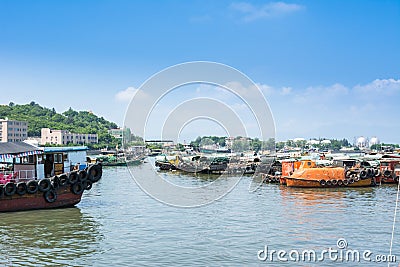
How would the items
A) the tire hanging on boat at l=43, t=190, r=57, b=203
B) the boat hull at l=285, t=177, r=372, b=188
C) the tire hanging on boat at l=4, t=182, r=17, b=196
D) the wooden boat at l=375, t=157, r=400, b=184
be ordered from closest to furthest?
the tire hanging on boat at l=4, t=182, r=17, b=196 → the tire hanging on boat at l=43, t=190, r=57, b=203 → the boat hull at l=285, t=177, r=372, b=188 → the wooden boat at l=375, t=157, r=400, b=184

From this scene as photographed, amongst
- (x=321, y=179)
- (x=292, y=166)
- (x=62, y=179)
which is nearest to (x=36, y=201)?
(x=62, y=179)

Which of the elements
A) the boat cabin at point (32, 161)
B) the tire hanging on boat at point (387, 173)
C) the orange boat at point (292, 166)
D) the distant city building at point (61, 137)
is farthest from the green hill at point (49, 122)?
the boat cabin at point (32, 161)

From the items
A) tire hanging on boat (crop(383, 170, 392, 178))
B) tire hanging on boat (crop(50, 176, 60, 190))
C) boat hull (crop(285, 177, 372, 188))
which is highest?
tire hanging on boat (crop(50, 176, 60, 190))

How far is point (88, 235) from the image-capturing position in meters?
17.7

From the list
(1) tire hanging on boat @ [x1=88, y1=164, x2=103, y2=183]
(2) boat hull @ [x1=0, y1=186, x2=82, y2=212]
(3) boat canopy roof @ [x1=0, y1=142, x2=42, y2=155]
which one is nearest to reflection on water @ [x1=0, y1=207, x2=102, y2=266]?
(2) boat hull @ [x1=0, y1=186, x2=82, y2=212]

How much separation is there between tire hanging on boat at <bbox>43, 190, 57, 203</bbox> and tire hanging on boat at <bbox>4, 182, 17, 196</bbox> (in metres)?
1.46

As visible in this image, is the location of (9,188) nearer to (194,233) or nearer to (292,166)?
(194,233)

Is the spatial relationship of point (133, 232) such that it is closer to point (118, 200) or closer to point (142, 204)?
point (142, 204)

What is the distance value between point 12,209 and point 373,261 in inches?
606

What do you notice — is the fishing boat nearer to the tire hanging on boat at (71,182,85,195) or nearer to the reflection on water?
the tire hanging on boat at (71,182,85,195)

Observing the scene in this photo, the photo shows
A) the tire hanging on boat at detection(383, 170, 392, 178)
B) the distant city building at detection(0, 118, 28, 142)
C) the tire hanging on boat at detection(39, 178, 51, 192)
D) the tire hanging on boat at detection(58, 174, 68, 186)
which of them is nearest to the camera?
the tire hanging on boat at detection(39, 178, 51, 192)

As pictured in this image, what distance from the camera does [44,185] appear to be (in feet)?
72.2

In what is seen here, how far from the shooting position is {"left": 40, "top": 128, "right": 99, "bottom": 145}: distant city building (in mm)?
140250

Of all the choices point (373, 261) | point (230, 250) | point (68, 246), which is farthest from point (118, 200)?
point (373, 261)
